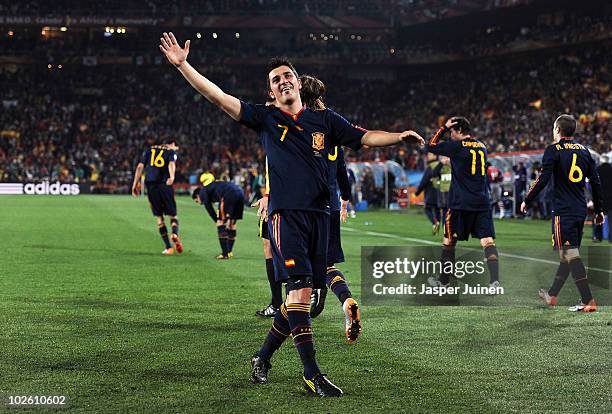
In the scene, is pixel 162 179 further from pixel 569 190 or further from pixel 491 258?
pixel 569 190

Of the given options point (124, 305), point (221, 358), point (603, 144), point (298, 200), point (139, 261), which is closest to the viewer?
point (298, 200)

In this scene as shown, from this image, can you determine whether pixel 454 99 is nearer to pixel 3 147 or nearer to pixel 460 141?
pixel 3 147

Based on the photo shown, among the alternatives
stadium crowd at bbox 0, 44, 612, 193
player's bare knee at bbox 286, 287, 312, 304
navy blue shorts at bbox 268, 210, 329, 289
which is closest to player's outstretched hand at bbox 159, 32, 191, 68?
navy blue shorts at bbox 268, 210, 329, 289

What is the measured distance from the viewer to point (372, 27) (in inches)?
2628

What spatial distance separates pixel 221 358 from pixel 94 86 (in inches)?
2577

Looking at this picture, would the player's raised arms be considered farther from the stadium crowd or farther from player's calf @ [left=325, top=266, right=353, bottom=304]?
the stadium crowd

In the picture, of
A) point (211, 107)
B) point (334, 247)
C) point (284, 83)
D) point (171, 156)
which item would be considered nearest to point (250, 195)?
point (171, 156)

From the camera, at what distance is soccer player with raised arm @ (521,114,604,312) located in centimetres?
966

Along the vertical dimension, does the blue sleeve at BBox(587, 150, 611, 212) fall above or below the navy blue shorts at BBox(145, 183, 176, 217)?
above

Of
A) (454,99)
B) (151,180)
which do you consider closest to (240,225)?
(151,180)

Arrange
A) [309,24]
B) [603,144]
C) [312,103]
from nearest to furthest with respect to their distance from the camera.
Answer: [312,103] < [603,144] < [309,24]

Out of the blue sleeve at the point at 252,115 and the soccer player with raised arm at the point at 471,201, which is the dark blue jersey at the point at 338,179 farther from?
the soccer player with raised arm at the point at 471,201

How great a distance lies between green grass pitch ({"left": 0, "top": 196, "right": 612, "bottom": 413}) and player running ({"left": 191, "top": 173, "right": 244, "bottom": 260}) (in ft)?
7.21

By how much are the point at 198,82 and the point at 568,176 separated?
5305 millimetres
